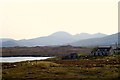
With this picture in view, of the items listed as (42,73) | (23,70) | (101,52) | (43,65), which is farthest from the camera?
(101,52)

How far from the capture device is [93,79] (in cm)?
5728

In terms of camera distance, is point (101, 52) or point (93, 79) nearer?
point (93, 79)

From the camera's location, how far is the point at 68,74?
64.9 m

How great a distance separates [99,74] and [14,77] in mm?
16102

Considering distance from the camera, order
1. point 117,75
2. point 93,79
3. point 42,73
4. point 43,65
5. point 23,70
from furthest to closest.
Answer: point 43,65 → point 23,70 → point 42,73 → point 117,75 → point 93,79

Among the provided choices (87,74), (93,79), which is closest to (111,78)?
(93,79)

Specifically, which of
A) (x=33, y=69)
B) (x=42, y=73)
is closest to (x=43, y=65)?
(x=33, y=69)

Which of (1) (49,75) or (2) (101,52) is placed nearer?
(1) (49,75)

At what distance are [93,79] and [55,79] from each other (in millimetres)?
6521

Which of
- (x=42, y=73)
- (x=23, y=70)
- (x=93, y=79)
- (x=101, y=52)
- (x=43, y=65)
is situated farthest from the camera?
(x=101, y=52)

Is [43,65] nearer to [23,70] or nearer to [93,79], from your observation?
[23,70]

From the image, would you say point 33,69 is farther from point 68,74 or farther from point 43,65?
point 68,74

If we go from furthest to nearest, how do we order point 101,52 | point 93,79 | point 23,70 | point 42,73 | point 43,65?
point 101,52, point 43,65, point 23,70, point 42,73, point 93,79

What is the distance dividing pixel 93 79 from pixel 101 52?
205 ft
